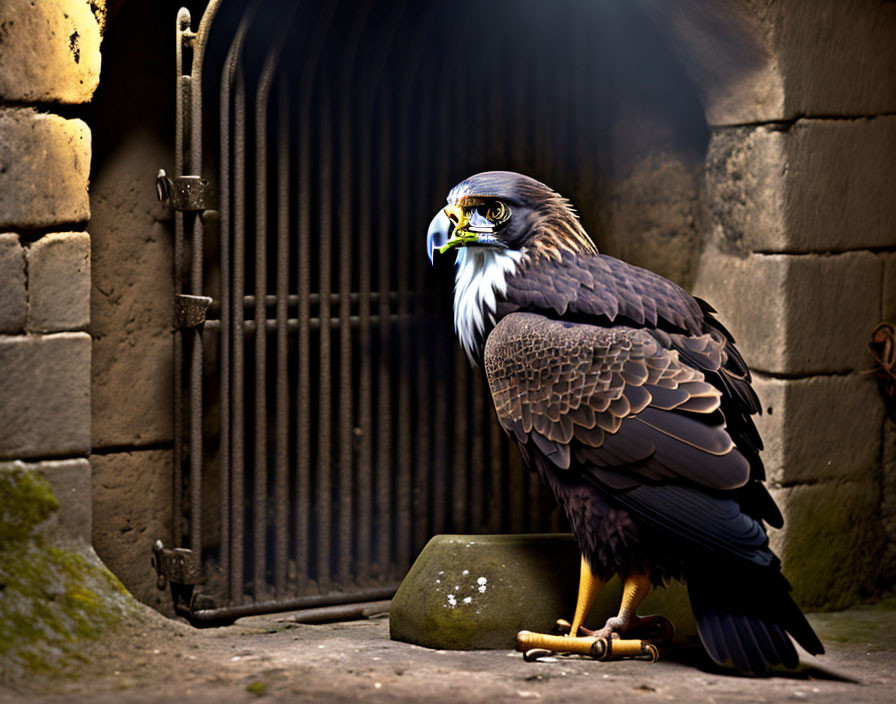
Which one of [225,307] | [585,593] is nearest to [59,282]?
[225,307]

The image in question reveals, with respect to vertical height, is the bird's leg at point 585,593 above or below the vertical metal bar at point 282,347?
below

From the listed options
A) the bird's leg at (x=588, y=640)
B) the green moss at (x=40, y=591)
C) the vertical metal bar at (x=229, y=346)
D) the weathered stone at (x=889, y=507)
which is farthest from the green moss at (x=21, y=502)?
the weathered stone at (x=889, y=507)

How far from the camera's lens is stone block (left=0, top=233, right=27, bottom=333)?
3.82 m

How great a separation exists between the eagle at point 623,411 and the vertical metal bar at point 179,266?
92 cm

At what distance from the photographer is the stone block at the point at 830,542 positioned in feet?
15.3

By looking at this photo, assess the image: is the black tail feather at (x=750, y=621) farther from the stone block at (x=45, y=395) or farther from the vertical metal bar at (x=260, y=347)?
the stone block at (x=45, y=395)

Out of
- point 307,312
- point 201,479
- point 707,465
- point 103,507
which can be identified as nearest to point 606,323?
point 707,465

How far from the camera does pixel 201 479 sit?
4.35m

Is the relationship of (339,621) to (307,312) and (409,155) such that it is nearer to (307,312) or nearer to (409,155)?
(307,312)

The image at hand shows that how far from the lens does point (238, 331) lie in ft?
14.3

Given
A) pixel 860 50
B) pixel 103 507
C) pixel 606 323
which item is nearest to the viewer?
pixel 606 323

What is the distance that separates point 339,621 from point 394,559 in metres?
0.30

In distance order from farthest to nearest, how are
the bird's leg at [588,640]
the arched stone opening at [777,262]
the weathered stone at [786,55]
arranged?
the weathered stone at [786,55] < the arched stone opening at [777,262] < the bird's leg at [588,640]

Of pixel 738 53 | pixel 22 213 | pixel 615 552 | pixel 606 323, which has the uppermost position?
pixel 738 53
